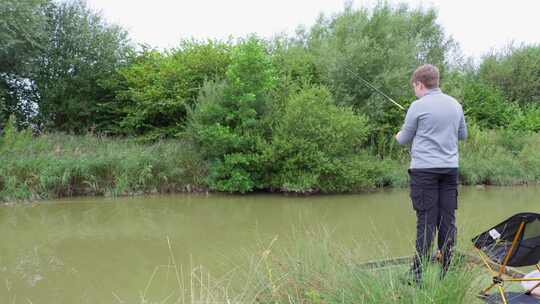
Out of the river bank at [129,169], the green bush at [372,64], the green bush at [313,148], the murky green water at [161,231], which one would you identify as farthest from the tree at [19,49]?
the green bush at [372,64]

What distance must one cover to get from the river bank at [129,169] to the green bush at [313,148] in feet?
0.48

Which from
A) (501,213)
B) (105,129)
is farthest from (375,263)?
(105,129)

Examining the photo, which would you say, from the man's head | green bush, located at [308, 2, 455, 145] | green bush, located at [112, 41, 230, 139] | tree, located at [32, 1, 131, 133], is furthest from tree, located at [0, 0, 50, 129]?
the man's head

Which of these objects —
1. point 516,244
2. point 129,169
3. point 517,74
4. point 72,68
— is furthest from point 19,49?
point 517,74

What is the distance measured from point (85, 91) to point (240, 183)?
7.46 meters

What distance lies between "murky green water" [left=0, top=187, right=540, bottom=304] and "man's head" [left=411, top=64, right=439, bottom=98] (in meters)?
1.14

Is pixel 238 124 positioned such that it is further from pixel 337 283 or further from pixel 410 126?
pixel 337 283

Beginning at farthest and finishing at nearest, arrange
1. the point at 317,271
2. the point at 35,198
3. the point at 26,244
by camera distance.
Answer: the point at 35,198 → the point at 26,244 → the point at 317,271

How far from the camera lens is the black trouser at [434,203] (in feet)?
11.4

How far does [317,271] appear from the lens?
121 inches

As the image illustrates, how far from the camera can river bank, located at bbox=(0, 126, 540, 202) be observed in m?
11.0

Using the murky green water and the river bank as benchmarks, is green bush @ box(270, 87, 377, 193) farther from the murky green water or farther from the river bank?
the murky green water

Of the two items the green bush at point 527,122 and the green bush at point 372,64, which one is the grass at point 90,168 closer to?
the green bush at point 372,64

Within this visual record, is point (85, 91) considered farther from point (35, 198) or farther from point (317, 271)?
point (317, 271)
